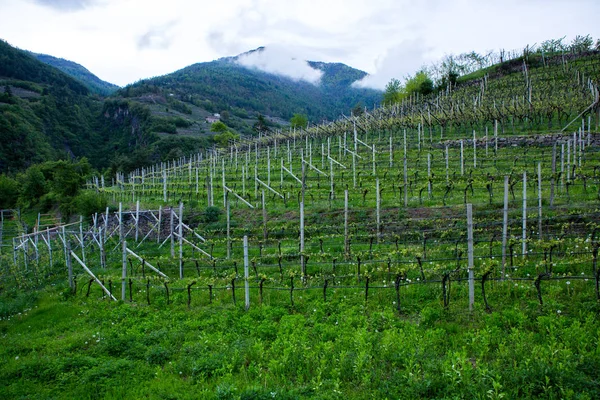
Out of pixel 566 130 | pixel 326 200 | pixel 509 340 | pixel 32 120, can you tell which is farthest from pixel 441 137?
pixel 32 120

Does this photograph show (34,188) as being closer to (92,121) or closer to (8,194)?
(8,194)

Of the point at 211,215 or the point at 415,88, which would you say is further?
the point at 415,88

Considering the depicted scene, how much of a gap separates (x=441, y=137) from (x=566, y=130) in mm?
8515

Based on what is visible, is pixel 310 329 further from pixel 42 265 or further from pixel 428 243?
pixel 42 265

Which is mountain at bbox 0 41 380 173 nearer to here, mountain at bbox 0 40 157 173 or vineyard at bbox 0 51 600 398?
mountain at bbox 0 40 157 173

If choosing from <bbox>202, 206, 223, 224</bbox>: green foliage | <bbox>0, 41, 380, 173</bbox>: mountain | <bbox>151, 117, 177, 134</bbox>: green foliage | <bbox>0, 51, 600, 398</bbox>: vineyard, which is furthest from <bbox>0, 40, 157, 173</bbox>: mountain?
<bbox>0, 51, 600, 398</bbox>: vineyard

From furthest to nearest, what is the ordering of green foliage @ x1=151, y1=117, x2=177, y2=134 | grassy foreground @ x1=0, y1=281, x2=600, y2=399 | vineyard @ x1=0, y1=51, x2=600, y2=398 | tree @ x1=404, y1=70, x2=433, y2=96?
green foliage @ x1=151, y1=117, x2=177, y2=134, tree @ x1=404, y1=70, x2=433, y2=96, vineyard @ x1=0, y1=51, x2=600, y2=398, grassy foreground @ x1=0, y1=281, x2=600, y2=399

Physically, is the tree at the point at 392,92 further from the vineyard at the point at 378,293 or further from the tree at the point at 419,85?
the vineyard at the point at 378,293

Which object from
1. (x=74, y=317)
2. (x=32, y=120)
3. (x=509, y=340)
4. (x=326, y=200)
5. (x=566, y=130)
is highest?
(x=32, y=120)

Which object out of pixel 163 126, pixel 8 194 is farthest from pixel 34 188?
pixel 163 126

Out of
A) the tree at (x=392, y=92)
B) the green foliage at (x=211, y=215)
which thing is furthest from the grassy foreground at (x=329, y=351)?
the tree at (x=392, y=92)

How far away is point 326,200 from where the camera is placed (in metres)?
20.2

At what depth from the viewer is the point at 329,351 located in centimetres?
666

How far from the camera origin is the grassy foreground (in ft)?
18.0
